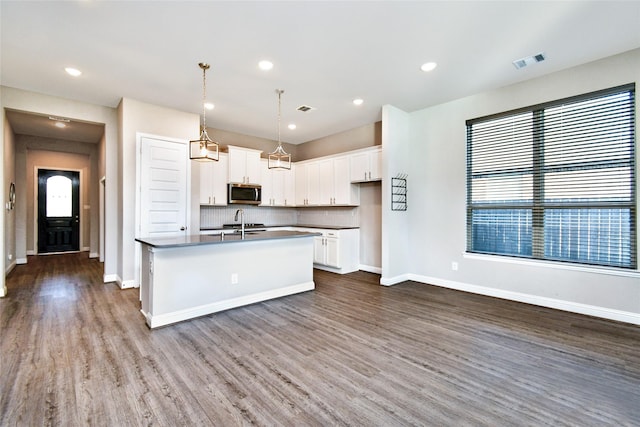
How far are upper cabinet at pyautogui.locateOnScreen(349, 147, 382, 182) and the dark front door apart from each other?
796 cm

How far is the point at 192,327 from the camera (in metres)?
3.14

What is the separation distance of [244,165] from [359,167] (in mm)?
2405

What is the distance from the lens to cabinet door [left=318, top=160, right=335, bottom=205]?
627 cm

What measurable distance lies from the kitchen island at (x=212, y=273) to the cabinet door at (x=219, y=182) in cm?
224

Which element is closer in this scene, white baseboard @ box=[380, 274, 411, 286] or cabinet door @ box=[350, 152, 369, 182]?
white baseboard @ box=[380, 274, 411, 286]

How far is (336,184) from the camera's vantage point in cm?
617

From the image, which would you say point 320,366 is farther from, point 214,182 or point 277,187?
point 277,187

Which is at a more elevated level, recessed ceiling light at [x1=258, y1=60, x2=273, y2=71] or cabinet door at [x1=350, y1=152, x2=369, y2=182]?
recessed ceiling light at [x1=258, y1=60, x2=273, y2=71]

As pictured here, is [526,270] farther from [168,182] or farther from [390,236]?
[168,182]

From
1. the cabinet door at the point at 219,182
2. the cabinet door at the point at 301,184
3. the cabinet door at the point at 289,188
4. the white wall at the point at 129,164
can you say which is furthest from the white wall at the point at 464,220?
the white wall at the point at 129,164

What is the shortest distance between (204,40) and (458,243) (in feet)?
14.3

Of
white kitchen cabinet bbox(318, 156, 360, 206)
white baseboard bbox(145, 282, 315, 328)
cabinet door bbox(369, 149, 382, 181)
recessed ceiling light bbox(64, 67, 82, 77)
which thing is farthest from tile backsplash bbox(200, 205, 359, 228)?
recessed ceiling light bbox(64, 67, 82, 77)

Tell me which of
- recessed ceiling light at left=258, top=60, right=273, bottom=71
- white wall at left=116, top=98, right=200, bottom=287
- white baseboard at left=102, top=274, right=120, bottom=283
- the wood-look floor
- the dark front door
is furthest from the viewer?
the dark front door

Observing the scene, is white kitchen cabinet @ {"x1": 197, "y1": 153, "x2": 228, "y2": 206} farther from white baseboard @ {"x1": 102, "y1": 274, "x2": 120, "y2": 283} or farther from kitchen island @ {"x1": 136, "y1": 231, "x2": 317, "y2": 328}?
kitchen island @ {"x1": 136, "y1": 231, "x2": 317, "y2": 328}
